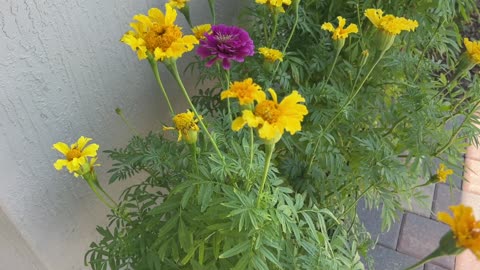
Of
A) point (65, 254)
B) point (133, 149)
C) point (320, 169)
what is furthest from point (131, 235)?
point (320, 169)

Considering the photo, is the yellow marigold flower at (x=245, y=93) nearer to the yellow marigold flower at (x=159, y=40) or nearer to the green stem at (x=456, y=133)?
the yellow marigold flower at (x=159, y=40)

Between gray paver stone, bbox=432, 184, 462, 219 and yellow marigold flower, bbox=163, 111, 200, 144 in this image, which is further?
gray paver stone, bbox=432, 184, 462, 219

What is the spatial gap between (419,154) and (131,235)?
73 cm

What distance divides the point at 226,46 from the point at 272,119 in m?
0.21

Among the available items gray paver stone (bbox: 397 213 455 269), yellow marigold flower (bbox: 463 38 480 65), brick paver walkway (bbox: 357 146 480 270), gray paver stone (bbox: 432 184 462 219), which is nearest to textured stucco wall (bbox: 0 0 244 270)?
yellow marigold flower (bbox: 463 38 480 65)

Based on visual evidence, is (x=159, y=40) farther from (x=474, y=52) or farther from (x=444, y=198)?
(x=444, y=198)

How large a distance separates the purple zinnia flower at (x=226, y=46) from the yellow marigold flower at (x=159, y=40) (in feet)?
0.25

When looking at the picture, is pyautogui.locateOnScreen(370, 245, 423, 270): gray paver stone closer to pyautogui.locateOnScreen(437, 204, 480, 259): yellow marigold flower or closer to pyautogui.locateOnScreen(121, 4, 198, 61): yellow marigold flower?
pyautogui.locateOnScreen(437, 204, 480, 259): yellow marigold flower

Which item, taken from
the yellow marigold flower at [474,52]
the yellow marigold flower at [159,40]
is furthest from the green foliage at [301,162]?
the yellow marigold flower at [159,40]

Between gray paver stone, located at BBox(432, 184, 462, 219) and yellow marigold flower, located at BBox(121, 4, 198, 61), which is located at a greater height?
yellow marigold flower, located at BBox(121, 4, 198, 61)

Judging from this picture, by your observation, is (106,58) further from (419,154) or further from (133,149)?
(419,154)

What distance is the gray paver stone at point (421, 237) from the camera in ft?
4.75

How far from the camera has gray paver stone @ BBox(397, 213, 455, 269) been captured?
4.75 ft

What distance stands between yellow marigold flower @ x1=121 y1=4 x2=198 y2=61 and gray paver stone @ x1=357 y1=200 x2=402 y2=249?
47.3 inches
